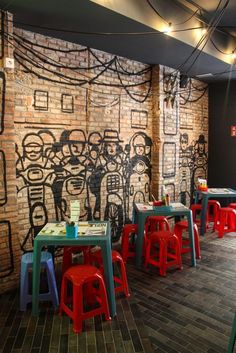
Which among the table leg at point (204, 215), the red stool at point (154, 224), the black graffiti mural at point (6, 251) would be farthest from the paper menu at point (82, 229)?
the table leg at point (204, 215)

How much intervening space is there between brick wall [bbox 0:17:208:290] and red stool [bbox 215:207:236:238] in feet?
3.31

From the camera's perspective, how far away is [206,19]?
185 inches

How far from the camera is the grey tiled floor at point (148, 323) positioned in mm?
2609

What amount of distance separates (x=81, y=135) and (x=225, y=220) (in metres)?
3.52

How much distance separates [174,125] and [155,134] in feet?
1.89

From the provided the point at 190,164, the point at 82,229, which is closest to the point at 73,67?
the point at 82,229

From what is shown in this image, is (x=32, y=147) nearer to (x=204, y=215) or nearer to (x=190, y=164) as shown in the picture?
(x=204, y=215)

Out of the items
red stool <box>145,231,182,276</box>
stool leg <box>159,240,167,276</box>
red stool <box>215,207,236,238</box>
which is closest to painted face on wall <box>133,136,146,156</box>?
red stool <box>145,231,182,276</box>

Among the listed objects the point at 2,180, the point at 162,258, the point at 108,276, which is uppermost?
the point at 2,180

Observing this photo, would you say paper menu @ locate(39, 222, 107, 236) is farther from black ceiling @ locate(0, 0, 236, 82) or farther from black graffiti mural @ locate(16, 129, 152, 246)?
black ceiling @ locate(0, 0, 236, 82)

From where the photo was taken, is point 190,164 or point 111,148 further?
point 190,164

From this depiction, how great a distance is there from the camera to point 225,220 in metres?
6.11

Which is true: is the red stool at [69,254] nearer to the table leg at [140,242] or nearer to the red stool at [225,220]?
the table leg at [140,242]

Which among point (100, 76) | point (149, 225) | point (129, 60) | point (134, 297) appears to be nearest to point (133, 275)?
point (134, 297)
